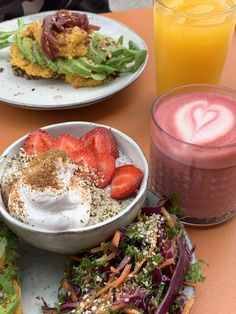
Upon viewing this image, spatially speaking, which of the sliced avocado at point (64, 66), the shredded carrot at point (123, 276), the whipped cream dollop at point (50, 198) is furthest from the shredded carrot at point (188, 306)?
the sliced avocado at point (64, 66)

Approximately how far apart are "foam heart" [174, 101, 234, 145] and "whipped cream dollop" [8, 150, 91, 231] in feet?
0.73

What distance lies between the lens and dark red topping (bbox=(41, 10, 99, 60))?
4.08ft

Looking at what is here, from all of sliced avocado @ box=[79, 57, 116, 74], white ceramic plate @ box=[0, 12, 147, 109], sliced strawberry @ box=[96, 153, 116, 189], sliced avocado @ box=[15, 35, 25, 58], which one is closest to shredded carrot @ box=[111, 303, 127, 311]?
sliced strawberry @ box=[96, 153, 116, 189]

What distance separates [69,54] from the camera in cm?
125

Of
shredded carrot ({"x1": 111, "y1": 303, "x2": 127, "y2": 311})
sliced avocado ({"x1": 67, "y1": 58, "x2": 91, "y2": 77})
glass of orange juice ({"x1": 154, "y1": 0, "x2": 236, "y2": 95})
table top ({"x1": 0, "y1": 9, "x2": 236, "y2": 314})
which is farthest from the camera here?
sliced avocado ({"x1": 67, "y1": 58, "x2": 91, "y2": 77})

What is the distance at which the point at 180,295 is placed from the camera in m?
0.78

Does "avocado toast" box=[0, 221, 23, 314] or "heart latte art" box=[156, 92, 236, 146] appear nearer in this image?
"avocado toast" box=[0, 221, 23, 314]

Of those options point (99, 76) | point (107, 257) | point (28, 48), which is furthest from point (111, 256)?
point (28, 48)

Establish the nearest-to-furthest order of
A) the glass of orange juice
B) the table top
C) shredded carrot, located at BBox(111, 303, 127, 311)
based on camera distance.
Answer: shredded carrot, located at BBox(111, 303, 127, 311)
the table top
the glass of orange juice

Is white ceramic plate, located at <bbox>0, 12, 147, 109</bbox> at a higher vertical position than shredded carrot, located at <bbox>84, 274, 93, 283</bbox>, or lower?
higher

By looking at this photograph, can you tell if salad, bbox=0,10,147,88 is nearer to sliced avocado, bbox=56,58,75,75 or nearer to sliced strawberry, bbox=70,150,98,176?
sliced avocado, bbox=56,58,75,75

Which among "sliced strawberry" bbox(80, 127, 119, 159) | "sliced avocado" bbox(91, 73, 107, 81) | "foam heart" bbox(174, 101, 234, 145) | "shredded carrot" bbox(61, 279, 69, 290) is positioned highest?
"foam heart" bbox(174, 101, 234, 145)

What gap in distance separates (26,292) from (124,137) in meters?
0.34

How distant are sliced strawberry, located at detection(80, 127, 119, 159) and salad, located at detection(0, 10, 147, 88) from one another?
31 centimetres
